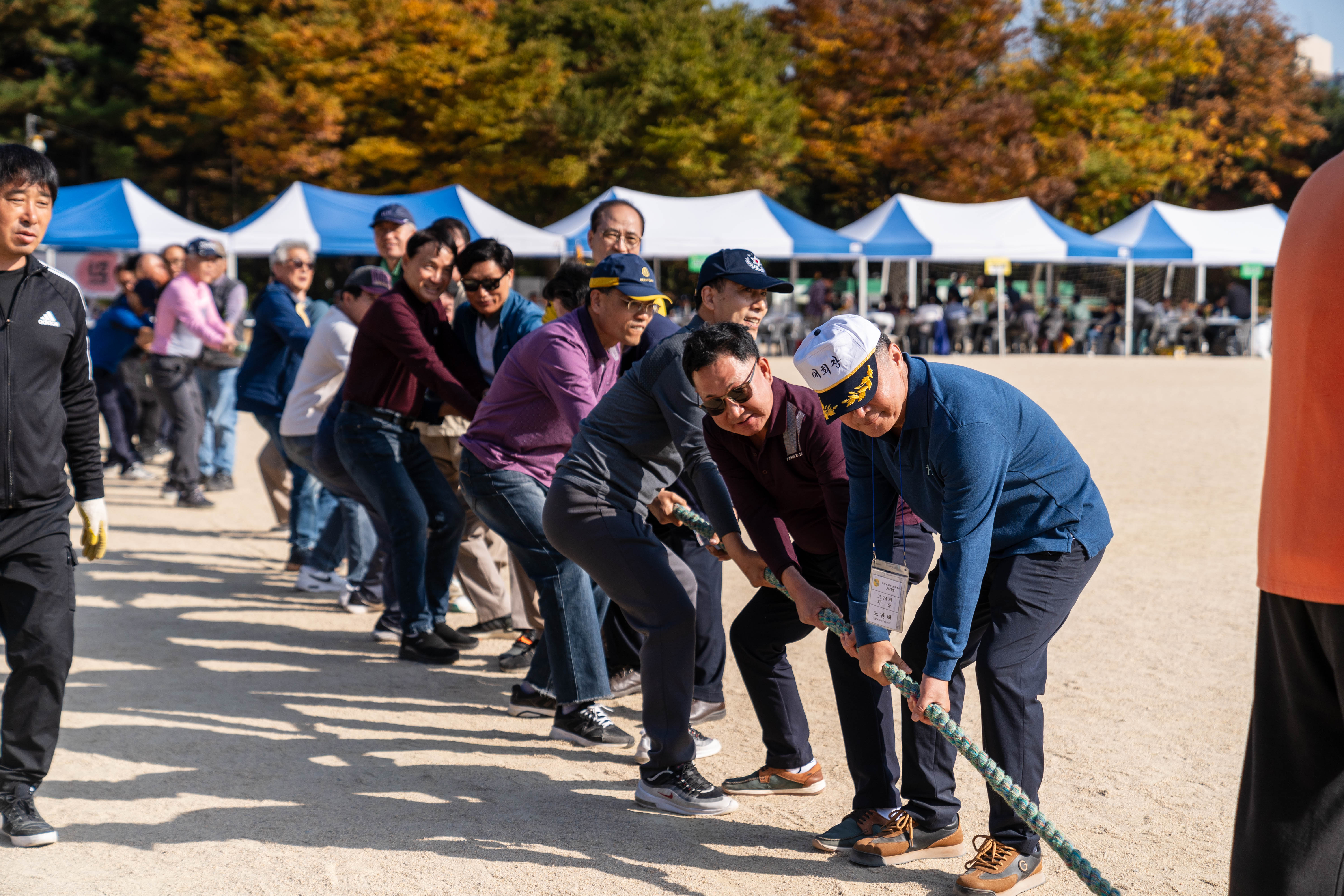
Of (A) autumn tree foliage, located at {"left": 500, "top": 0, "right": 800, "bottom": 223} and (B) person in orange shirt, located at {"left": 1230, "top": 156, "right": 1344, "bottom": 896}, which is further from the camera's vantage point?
(A) autumn tree foliage, located at {"left": 500, "top": 0, "right": 800, "bottom": 223}

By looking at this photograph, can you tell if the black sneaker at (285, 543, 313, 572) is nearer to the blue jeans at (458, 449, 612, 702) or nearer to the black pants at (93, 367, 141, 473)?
the blue jeans at (458, 449, 612, 702)

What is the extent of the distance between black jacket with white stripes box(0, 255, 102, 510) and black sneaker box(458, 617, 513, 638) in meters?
2.77

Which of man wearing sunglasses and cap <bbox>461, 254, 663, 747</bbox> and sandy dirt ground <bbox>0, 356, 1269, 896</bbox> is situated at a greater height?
man wearing sunglasses and cap <bbox>461, 254, 663, 747</bbox>

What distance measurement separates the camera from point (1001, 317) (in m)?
26.3

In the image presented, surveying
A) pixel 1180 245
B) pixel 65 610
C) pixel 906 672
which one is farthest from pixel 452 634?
pixel 1180 245

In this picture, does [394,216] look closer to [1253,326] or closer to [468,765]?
[468,765]

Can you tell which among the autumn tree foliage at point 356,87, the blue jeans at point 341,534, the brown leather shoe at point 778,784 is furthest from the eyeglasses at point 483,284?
the autumn tree foliage at point 356,87

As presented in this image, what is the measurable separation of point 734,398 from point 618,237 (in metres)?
2.48

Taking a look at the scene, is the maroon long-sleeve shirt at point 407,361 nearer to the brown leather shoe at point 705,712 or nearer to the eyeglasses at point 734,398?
the brown leather shoe at point 705,712

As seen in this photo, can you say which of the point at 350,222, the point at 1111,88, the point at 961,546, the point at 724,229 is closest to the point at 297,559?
the point at 961,546

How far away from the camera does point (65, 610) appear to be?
377cm

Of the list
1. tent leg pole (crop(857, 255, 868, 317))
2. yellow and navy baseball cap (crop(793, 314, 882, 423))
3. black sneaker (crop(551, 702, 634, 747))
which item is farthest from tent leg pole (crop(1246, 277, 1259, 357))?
yellow and navy baseball cap (crop(793, 314, 882, 423))

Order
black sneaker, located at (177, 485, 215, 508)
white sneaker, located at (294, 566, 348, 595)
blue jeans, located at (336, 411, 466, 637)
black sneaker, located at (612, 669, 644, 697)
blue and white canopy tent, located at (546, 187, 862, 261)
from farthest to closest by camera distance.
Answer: blue and white canopy tent, located at (546, 187, 862, 261), black sneaker, located at (177, 485, 215, 508), white sneaker, located at (294, 566, 348, 595), blue jeans, located at (336, 411, 466, 637), black sneaker, located at (612, 669, 644, 697)

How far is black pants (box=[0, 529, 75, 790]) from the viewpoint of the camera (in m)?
3.68
